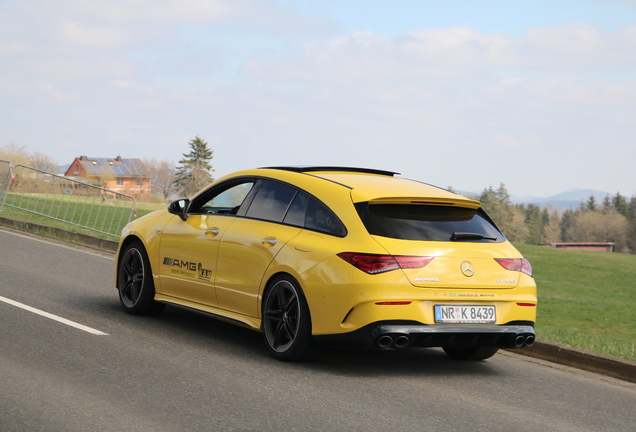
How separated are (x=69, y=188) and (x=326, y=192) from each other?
43.4 feet

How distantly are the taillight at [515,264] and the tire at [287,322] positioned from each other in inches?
65.8

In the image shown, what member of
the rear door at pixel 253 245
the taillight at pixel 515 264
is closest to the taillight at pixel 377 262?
the rear door at pixel 253 245

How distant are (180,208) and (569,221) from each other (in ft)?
599

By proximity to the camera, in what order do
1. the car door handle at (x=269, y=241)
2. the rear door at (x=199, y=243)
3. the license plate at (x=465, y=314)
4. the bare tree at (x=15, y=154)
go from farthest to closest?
the bare tree at (x=15, y=154)
the rear door at (x=199, y=243)
the car door handle at (x=269, y=241)
the license plate at (x=465, y=314)

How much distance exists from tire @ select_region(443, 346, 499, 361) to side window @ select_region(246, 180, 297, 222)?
6.93ft

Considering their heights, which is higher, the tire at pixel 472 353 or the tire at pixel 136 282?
the tire at pixel 136 282

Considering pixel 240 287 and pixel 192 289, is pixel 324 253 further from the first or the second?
pixel 192 289

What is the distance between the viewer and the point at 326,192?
6.61m

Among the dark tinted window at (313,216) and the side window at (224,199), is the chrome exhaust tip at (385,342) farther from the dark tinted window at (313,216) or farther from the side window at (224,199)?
the side window at (224,199)

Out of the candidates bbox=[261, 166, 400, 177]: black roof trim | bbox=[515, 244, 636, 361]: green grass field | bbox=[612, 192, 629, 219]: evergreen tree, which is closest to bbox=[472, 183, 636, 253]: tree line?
bbox=[612, 192, 629, 219]: evergreen tree

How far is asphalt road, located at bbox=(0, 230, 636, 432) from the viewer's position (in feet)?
15.8

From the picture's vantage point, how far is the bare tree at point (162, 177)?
156125mm

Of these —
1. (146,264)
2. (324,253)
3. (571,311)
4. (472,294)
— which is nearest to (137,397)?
(324,253)

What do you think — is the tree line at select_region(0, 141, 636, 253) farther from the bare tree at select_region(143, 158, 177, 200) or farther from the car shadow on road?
the car shadow on road
